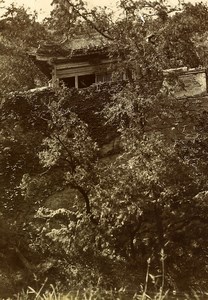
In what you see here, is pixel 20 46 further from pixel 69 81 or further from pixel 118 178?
pixel 118 178

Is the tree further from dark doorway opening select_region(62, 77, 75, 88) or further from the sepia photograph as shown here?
the sepia photograph

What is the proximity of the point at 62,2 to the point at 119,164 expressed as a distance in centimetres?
477

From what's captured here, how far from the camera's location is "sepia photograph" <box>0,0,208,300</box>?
9.41 metres

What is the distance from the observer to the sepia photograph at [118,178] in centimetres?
941

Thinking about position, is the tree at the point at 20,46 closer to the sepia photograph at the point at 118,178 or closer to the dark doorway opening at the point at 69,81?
the dark doorway opening at the point at 69,81

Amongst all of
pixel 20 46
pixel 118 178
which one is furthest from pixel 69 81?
pixel 118 178

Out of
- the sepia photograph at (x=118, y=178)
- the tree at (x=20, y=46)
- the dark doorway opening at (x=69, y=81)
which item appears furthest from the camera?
the tree at (x=20, y=46)

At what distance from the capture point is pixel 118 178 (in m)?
9.60

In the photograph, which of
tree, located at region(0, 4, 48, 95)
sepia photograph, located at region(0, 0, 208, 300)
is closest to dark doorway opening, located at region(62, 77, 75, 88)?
tree, located at region(0, 4, 48, 95)

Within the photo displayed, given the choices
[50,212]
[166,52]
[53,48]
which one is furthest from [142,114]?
[53,48]

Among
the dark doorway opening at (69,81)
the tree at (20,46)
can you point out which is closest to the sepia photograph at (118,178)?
the dark doorway opening at (69,81)

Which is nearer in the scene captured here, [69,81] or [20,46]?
[69,81]

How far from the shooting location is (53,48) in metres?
18.0

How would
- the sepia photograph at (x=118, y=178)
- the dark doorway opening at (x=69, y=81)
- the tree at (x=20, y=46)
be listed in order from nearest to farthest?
the sepia photograph at (x=118, y=178)
the dark doorway opening at (x=69, y=81)
the tree at (x=20, y=46)
